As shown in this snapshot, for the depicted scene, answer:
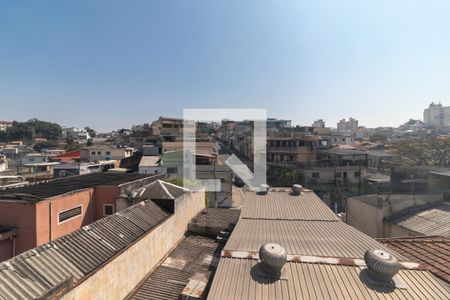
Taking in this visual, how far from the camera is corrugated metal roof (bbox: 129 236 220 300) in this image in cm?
759

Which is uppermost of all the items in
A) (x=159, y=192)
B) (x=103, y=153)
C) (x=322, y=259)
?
(x=103, y=153)

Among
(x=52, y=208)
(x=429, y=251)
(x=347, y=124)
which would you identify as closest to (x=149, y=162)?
(x=52, y=208)

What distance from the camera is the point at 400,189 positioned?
1973cm

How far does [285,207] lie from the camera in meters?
11.5

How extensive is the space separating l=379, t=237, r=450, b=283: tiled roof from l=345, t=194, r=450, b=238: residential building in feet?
15.6

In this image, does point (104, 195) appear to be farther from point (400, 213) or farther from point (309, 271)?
point (400, 213)

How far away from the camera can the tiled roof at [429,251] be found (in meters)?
6.53

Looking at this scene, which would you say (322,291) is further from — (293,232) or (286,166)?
(286,166)

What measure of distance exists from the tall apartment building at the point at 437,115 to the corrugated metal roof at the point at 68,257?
143 m

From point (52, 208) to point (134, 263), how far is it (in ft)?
20.7

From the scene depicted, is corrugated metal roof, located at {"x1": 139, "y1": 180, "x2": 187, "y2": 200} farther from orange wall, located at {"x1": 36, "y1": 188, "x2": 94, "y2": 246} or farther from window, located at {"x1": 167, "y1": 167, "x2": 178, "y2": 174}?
window, located at {"x1": 167, "y1": 167, "x2": 178, "y2": 174}

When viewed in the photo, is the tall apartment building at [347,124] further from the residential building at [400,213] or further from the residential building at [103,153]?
the residential building at [400,213]

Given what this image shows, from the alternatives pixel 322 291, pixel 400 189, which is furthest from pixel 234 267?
pixel 400 189

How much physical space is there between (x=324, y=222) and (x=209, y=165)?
1855 centimetres
